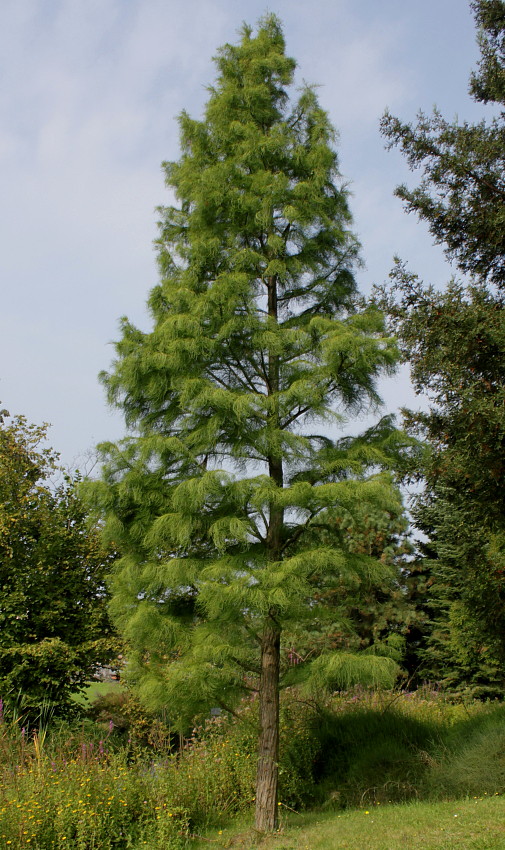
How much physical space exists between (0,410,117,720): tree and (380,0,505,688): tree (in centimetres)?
578

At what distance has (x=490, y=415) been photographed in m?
6.45

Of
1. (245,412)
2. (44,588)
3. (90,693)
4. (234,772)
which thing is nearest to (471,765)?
(234,772)

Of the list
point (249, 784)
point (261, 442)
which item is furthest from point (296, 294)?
point (249, 784)

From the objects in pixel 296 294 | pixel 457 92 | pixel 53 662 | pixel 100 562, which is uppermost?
pixel 457 92

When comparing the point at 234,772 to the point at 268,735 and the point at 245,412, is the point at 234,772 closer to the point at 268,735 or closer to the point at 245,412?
the point at 268,735

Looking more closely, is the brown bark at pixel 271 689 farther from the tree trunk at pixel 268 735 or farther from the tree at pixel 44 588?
the tree at pixel 44 588

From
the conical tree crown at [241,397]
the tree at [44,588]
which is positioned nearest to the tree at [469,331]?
the conical tree crown at [241,397]

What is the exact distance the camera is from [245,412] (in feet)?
21.7

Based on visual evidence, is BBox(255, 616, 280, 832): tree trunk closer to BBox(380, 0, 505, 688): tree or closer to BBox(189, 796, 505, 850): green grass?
BBox(189, 796, 505, 850): green grass

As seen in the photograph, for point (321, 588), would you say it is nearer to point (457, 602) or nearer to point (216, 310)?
point (216, 310)

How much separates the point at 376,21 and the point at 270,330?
3.22 metres

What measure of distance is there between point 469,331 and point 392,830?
4917mm

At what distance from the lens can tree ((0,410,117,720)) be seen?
10.2 metres

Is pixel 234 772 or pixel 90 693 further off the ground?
pixel 90 693
